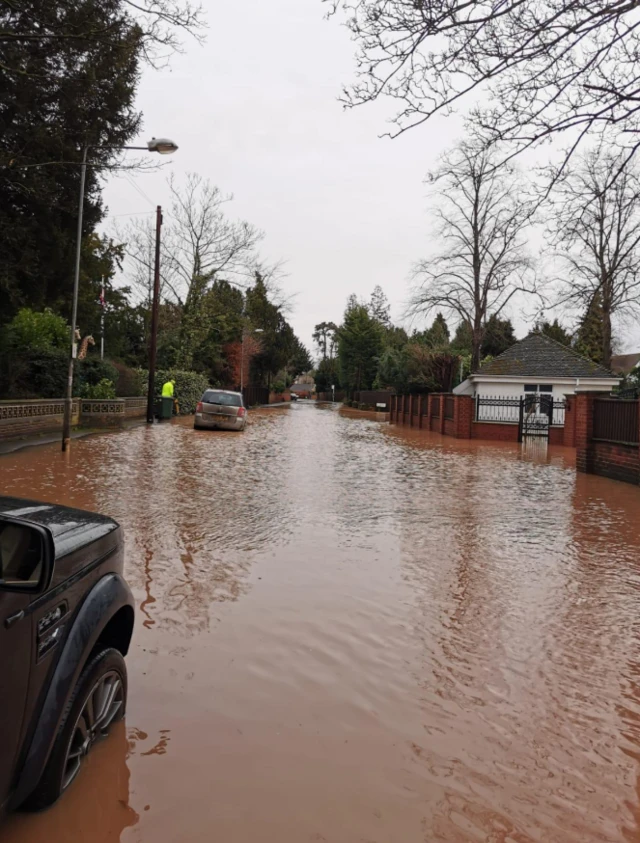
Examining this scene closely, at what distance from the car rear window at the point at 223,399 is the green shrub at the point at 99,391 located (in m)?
3.69

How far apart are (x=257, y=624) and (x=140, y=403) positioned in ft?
91.3

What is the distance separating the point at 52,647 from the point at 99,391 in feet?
76.4

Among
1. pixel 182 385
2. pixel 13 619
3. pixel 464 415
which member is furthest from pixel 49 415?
pixel 13 619

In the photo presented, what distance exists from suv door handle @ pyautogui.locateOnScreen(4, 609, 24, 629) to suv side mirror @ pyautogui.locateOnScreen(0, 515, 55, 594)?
0.32 ft

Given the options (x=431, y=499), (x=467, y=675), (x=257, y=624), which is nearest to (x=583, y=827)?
(x=467, y=675)

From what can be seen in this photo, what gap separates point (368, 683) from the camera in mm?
3818

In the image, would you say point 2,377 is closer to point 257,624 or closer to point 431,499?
point 431,499

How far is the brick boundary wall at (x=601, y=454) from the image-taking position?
510 inches

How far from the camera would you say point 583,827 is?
2.60 meters

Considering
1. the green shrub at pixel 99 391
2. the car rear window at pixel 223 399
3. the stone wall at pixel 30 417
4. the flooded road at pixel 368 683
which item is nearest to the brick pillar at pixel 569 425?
the car rear window at pixel 223 399

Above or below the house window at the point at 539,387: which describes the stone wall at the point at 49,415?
below

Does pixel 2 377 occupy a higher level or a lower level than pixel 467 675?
higher

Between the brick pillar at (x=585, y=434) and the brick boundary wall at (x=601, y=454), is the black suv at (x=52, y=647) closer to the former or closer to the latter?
the brick boundary wall at (x=601, y=454)

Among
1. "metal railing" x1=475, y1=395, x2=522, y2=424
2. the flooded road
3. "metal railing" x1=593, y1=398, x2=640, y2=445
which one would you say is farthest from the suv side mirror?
"metal railing" x1=475, y1=395, x2=522, y2=424
